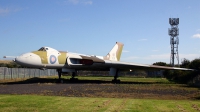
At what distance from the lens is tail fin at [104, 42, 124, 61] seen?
32.0 meters

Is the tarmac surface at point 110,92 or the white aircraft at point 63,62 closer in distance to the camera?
the tarmac surface at point 110,92

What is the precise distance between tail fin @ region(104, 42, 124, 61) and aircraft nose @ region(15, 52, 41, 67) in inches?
471

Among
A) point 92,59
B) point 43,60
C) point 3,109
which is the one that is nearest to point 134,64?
point 92,59

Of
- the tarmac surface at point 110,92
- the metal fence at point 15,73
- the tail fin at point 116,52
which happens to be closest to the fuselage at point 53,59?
the tarmac surface at point 110,92

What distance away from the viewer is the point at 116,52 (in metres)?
32.9

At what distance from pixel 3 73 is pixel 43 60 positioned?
8.67m

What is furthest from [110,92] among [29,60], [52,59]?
[52,59]

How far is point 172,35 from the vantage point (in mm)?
69938

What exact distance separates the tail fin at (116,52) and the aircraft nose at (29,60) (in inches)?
471

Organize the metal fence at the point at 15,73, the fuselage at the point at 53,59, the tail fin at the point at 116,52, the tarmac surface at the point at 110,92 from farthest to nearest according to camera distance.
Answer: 1. the tail fin at the point at 116,52
2. the metal fence at the point at 15,73
3. the fuselage at the point at 53,59
4. the tarmac surface at the point at 110,92

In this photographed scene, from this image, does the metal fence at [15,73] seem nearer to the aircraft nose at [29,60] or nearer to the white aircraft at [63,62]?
the white aircraft at [63,62]

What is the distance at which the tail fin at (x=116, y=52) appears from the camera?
32.0 m

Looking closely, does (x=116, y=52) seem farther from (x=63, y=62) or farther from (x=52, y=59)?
(x=52, y=59)

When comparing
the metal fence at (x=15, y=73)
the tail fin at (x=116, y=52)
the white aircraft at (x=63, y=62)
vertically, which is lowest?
the metal fence at (x=15, y=73)
